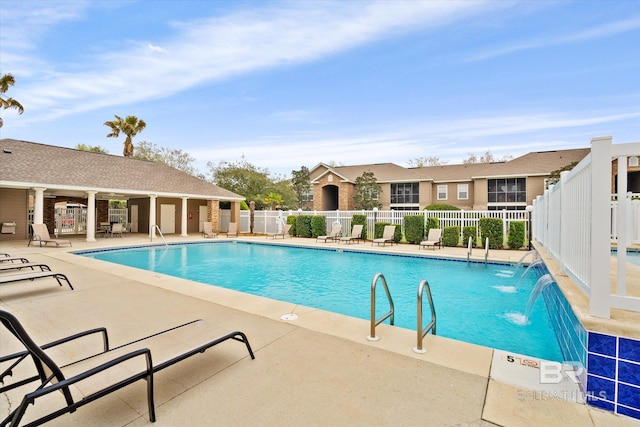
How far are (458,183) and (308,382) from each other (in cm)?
2922

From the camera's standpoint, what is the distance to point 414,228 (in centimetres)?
1554

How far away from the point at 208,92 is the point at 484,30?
49.0 ft

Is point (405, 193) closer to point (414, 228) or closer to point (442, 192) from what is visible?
point (442, 192)

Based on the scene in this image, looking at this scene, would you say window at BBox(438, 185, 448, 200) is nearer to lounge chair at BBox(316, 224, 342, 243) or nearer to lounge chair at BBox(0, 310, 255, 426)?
lounge chair at BBox(316, 224, 342, 243)

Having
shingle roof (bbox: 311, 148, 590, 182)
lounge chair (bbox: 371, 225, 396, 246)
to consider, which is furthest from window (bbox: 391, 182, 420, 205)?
lounge chair (bbox: 371, 225, 396, 246)

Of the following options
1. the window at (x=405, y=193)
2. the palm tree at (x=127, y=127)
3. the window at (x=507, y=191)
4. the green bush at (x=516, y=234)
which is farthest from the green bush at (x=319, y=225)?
the palm tree at (x=127, y=127)

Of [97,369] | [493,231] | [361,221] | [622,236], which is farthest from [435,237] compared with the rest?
[97,369]

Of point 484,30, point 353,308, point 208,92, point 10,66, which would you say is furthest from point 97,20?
point 484,30

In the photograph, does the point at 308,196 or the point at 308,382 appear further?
the point at 308,196

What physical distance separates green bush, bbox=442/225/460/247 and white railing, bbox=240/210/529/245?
1.61 ft

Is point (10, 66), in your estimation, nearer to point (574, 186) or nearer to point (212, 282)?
point (212, 282)

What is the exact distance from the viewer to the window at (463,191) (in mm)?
28047

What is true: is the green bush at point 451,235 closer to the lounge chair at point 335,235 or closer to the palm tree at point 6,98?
the lounge chair at point 335,235

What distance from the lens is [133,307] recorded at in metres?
4.91
